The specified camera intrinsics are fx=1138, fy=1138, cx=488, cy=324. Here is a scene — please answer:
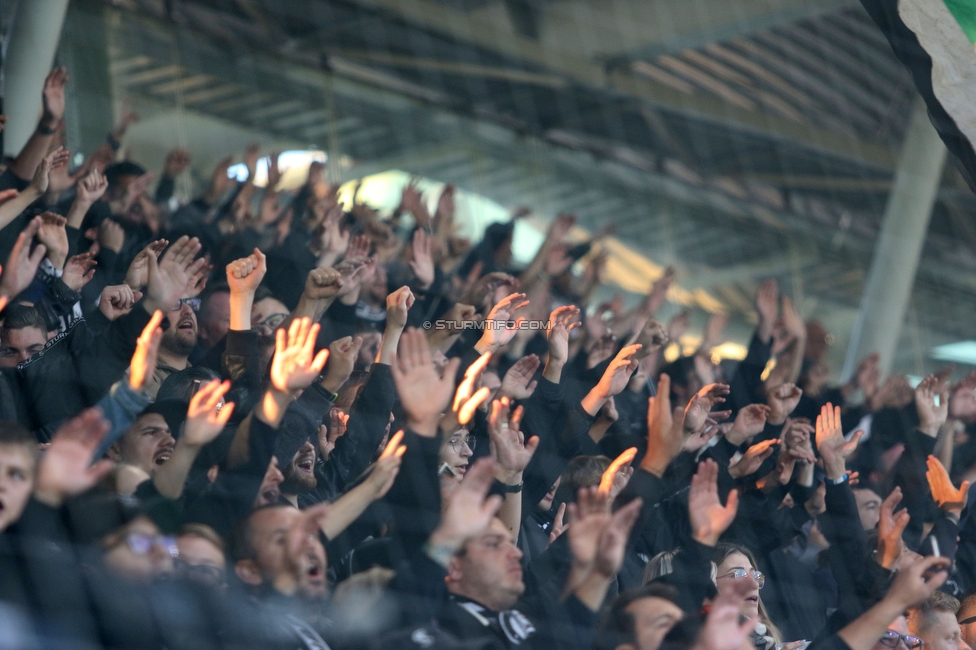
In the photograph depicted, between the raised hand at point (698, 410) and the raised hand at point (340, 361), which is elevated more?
the raised hand at point (340, 361)

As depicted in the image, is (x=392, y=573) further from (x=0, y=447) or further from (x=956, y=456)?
(x=956, y=456)

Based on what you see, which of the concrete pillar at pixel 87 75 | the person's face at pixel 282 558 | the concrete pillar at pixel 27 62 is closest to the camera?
the person's face at pixel 282 558

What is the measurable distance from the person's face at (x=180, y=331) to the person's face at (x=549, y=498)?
1078mm

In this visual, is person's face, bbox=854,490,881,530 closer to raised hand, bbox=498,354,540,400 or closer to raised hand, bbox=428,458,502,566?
raised hand, bbox=498,354,540,400

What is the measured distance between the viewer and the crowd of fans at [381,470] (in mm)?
2045

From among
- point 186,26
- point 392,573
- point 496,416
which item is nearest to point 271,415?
point 392,573

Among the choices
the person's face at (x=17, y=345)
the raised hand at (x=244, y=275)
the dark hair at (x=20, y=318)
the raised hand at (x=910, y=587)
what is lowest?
the raised hand at (x=910, y=587)

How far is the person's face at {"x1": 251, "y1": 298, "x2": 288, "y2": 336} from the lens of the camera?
11.3 feet

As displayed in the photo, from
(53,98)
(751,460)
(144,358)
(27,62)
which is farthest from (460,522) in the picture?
(27,62)

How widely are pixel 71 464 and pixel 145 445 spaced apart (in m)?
0.58

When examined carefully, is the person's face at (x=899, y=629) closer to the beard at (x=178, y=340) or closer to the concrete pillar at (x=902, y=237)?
the beard at (x=178, y=340)

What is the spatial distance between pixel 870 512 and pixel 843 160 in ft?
17.1

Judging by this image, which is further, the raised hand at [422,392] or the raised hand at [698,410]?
the raised hand at [698,410]

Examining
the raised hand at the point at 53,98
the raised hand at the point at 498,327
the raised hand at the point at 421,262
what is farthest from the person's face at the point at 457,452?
the raised hand at the point at 53,98
